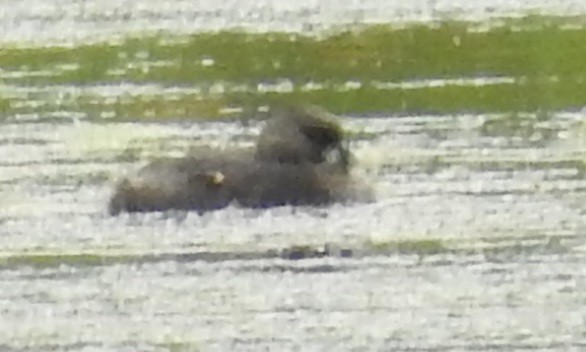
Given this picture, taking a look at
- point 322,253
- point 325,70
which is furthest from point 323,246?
point 325,70

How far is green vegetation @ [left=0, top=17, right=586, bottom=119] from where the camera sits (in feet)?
2.27

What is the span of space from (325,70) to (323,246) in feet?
0.42

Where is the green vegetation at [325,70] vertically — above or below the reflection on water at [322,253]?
above

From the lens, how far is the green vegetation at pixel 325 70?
69cm

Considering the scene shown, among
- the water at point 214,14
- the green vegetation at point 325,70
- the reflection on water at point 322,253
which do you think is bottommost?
the reflection on water at point 322,253

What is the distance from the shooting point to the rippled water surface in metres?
0.67

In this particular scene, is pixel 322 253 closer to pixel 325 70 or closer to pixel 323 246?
pixel 323 246

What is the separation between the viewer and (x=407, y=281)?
674mm

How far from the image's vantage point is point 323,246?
2.23 ft

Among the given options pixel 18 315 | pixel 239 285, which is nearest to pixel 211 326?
pixel 239 285

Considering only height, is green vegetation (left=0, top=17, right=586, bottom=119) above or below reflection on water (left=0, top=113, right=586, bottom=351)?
above

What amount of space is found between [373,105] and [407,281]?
0.42 ft

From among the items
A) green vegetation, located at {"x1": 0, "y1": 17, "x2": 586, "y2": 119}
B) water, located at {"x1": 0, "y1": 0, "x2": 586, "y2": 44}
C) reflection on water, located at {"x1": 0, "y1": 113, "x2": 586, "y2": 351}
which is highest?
water, located at {"x1": 0, "y1": 0, "x2": 586, "y2": 44}

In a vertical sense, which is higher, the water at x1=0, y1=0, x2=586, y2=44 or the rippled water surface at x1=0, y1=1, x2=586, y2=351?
the water at x1=0, y1=0, x2=586, y2=44
